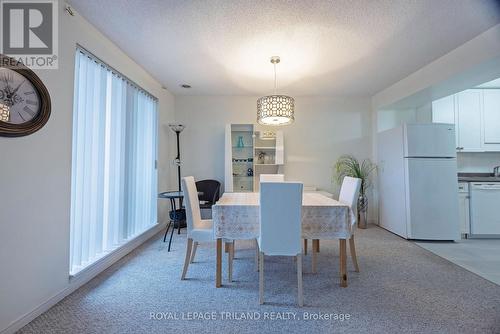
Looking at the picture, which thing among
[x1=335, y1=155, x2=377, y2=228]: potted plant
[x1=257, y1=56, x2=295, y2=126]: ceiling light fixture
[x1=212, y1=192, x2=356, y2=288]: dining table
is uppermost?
[x1=257, y1=56, x2=295, y2=126]: ceiling light fixture

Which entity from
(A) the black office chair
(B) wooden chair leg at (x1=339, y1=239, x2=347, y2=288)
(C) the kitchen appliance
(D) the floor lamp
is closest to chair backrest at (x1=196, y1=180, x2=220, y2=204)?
(A) the black office chair

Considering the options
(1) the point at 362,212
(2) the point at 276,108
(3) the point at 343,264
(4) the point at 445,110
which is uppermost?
(4) the point at 445,110

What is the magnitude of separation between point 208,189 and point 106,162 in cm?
196

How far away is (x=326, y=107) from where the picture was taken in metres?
4.54

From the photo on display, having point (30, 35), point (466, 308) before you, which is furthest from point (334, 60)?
point (30, 35)

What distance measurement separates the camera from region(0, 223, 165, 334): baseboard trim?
1.53m

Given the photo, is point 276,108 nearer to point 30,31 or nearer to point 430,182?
point 30,31

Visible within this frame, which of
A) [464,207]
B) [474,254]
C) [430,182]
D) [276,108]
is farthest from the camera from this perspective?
[464,207]

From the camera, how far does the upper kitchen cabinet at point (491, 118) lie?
12.0 feet

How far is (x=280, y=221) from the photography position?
1812 millimetres

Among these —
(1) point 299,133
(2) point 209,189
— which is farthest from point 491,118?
(2) point 209,189

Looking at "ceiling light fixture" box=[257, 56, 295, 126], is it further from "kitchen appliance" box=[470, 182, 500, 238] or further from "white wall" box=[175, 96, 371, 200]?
"kitchen appliance" box=[470, 182, 500, 238]

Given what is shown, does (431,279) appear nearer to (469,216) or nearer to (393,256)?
(393,256)

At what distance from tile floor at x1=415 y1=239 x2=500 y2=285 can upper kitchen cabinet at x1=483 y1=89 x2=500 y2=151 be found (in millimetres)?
1549
